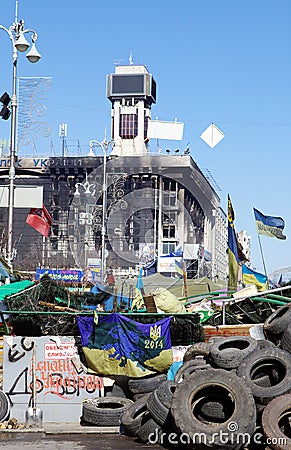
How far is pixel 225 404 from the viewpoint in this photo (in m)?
12.9

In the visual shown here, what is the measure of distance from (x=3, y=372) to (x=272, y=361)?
18.7 feet

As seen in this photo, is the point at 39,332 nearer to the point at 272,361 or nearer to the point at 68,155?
the point at 272,361

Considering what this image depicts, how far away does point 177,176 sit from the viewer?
127562 millimetres

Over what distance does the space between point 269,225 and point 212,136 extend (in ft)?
12.4

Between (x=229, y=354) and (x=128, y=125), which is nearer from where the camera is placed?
(x=229, y=354)

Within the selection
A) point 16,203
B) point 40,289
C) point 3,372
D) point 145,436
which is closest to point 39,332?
point 3,372

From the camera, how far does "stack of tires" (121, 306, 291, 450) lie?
12.0 m

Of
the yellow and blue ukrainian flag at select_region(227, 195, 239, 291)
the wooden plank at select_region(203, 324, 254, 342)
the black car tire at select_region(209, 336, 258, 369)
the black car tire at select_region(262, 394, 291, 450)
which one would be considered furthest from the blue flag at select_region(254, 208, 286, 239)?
the black car tire at select_region(262, 394, 291, 450)

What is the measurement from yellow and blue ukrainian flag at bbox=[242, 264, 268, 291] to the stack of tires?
1021 centimetres

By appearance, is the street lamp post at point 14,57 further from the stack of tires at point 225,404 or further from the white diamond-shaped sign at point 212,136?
the stack of tires at point 225,404

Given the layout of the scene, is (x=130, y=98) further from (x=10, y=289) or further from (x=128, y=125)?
(x=10, y=289)

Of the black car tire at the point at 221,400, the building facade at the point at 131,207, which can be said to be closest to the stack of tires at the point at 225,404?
the black car tire at the point at 221,400

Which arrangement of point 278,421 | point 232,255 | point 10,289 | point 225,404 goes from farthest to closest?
point 232,255 < point 10,289 < point 225,404 < point 278,421

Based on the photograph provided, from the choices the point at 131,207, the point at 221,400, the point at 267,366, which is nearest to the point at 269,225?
the point at 267,366
